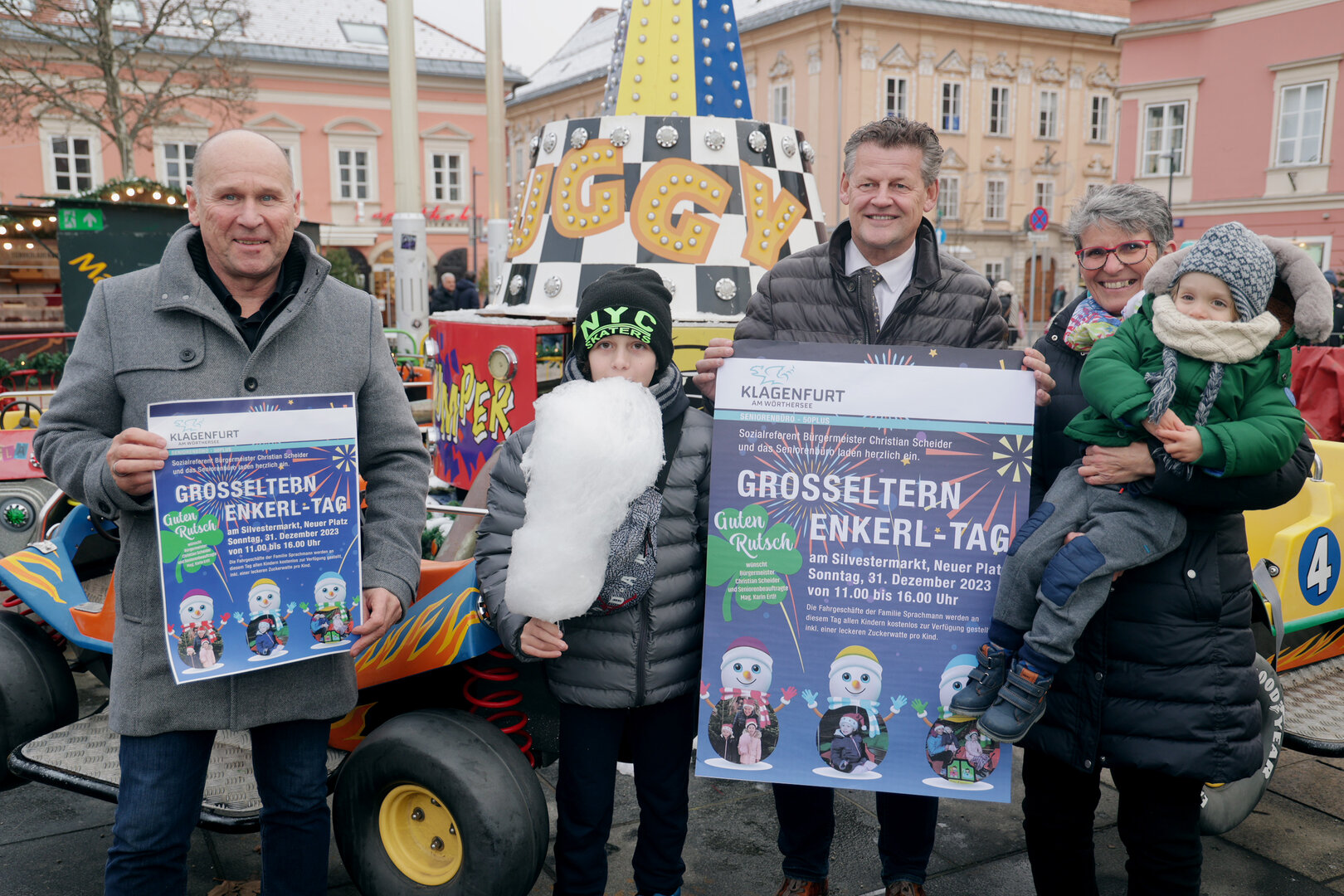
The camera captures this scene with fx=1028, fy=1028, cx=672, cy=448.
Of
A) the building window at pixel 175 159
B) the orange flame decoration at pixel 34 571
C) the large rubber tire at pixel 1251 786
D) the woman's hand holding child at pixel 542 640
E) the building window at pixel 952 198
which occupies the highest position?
the building window at pixel 175 159

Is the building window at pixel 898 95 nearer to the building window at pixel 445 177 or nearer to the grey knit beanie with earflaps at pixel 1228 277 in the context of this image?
the building window at pixel 445 177

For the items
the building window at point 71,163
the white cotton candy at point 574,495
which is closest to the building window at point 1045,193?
the building window at point 71,163

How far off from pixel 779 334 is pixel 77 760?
7.77ft

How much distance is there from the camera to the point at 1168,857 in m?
2.36

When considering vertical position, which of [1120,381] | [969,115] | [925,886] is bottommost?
[925,886]

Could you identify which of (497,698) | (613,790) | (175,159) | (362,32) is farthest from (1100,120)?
(613,790)

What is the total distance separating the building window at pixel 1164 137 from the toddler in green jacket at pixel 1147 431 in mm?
29345

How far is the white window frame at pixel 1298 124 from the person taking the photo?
25.3m

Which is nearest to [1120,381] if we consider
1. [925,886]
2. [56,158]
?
[925,886]

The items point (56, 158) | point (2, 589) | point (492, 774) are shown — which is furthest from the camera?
point (56, 158)

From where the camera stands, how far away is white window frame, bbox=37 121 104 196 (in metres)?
33.1

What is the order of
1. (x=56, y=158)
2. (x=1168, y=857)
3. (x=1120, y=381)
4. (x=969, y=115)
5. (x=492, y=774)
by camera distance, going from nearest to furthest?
(x=1120, y=381), (x=1168, y=857), (x=492, y=774), (x=56, y=158), (x=969, y=115)

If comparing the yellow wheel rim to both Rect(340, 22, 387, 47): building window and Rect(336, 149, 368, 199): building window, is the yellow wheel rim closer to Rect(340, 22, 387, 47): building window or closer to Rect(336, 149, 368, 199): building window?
Rect(336, 149, 368, 199): building window

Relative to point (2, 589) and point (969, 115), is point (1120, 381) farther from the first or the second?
point (969, 115)
